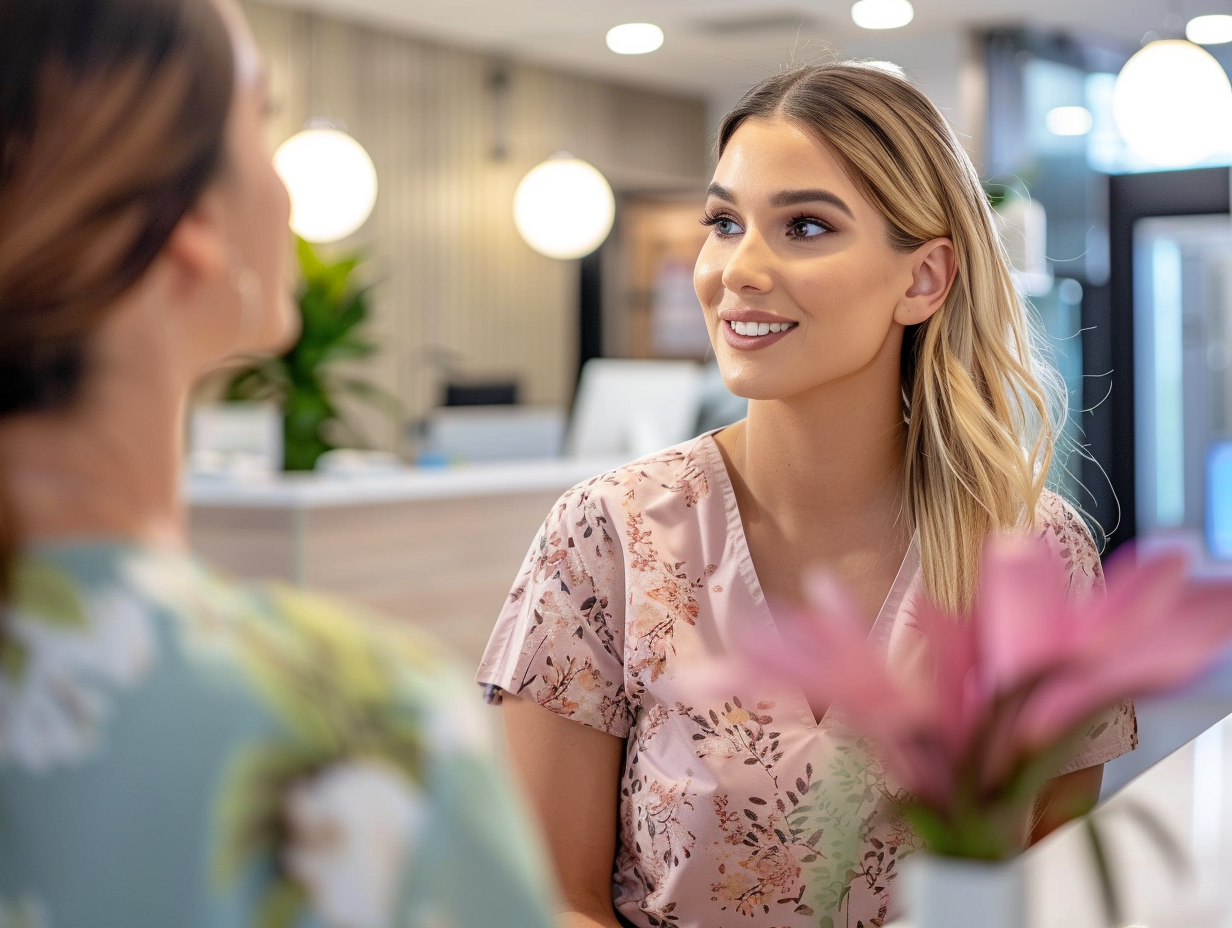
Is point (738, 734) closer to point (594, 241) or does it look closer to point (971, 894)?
point (971, 894)

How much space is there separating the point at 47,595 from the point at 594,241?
6420 millimetres

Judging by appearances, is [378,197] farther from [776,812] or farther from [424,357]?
[776,812]

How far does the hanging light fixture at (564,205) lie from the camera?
6.79 meters

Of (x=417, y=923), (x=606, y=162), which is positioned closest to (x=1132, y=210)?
(x=606, y=162)

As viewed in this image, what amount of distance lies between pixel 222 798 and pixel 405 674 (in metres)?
0.08

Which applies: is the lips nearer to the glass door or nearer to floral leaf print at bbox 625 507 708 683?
floral leaf print at bbox 625 507 708 683

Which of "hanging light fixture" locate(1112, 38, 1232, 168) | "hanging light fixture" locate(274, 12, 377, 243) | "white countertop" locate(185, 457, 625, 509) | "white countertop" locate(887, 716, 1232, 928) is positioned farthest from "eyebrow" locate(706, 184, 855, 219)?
"hanging light fixture" locate(274, 12, 377, 243)

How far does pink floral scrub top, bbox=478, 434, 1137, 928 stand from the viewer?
1.33 m

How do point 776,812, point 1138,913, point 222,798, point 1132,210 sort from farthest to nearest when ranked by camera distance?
point 1132,210 < point 776,812 < point 1138,913 < point 222,798

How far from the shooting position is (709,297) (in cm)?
153

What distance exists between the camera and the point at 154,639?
1.73 ft

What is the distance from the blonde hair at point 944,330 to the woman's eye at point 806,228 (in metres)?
0.06

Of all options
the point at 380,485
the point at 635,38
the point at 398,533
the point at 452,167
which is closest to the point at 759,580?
the point at 380,485

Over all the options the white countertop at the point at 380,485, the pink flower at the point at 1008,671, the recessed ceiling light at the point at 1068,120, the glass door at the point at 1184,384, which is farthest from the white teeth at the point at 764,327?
the glass door at the point at 1184,384
